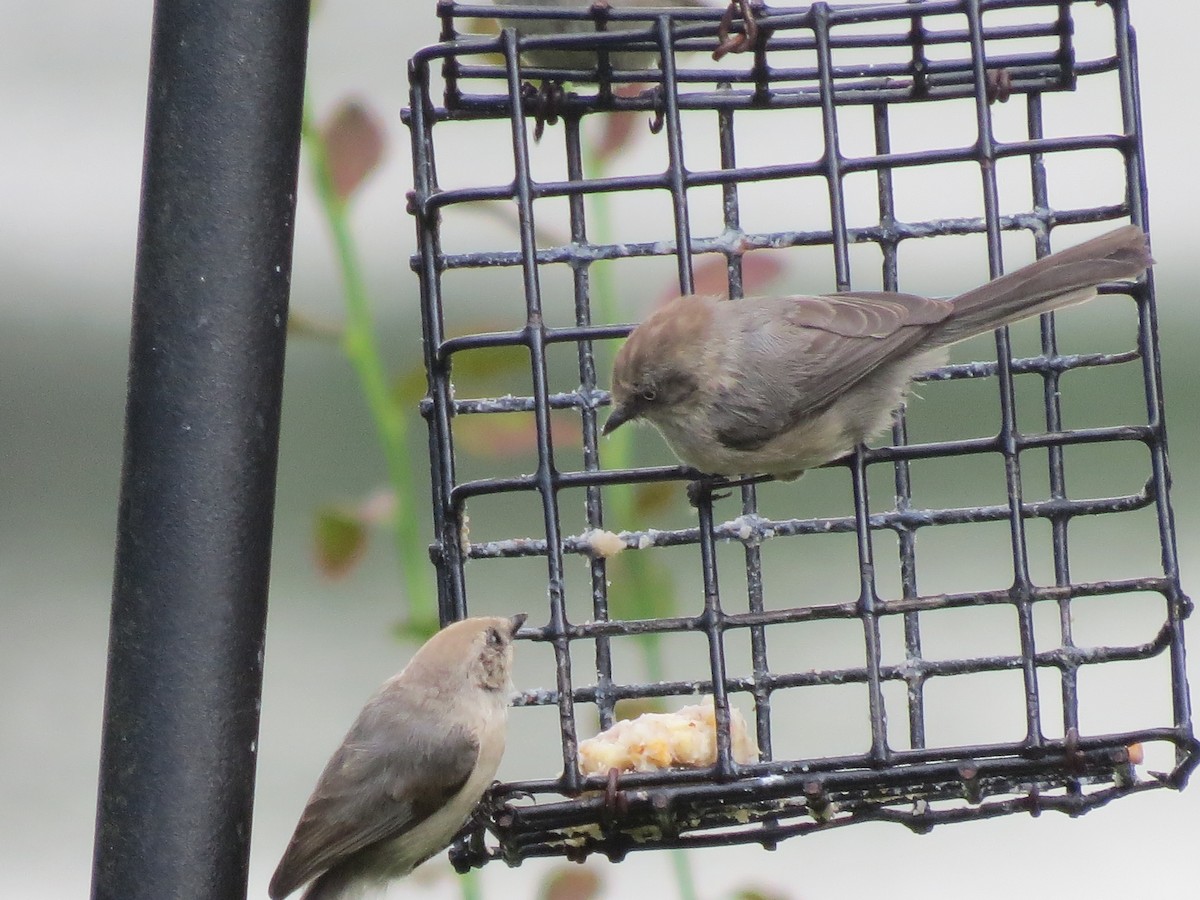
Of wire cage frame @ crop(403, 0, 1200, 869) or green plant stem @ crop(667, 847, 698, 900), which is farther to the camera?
green plant stem @ crop(667, 847, 698, 900)

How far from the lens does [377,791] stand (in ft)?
9.17

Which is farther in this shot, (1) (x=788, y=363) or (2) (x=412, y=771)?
(2) (x=412, y=771)

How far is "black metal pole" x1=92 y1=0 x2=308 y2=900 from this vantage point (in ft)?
5.91

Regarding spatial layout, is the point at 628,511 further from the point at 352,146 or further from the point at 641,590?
the point at 352,146

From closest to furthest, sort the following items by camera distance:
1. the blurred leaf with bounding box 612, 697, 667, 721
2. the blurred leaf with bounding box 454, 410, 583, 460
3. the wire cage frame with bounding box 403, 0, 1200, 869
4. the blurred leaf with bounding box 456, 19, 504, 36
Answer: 1. the wire cage frame with bounding box 403, 0, 1200, 869
2. the blurred leaf with bounding box 454, 410, 583, 460
3. the blurred leaf with bounding box 612, 697, 667, 721
4. the blurred leaf with bounding box 456, 19, 504, 36

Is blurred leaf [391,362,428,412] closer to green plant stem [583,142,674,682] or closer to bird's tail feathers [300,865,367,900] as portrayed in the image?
green plant stem [583,142,674,682]

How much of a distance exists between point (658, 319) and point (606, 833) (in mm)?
821

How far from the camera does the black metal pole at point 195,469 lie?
1803 mm

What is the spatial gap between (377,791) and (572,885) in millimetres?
515

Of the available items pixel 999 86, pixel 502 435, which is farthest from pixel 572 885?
pixel 999 86

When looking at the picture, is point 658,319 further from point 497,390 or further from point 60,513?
point 60,513

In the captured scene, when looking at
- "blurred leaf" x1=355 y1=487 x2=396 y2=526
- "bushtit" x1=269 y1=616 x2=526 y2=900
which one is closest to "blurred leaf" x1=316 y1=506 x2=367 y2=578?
"blurred leaf" x1=355 y1=487 x2=396 y2=526

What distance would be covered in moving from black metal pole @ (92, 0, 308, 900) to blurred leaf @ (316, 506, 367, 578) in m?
0.67

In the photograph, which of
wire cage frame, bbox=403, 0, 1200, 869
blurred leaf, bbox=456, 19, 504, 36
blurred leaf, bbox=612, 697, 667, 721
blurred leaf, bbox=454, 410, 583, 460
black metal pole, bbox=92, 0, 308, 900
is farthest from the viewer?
blurred leaf, bbox=456, 19, 504, 36
